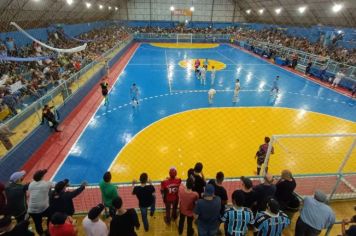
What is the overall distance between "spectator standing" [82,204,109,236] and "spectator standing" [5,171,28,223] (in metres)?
1.93

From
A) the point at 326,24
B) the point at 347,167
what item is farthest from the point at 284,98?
the point at 326,24

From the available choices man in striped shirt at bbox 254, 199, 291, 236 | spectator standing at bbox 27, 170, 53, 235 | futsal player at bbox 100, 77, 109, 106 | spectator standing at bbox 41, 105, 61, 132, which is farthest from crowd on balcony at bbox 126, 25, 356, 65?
spectator standing at bbox 27, 170, 53, 235

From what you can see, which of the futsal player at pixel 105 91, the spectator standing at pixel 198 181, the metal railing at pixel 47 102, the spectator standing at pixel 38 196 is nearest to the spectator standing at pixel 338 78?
the futsal player at pixel 105 91

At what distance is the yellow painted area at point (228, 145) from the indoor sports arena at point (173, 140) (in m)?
0.07

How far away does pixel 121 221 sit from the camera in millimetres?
3514

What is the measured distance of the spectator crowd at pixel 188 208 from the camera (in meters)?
3.52

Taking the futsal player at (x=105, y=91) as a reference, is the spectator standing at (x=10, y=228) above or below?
above

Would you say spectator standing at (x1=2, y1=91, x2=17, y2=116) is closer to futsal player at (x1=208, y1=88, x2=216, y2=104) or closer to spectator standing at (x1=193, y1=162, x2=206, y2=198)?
spectator standing at (x1=193, y1=162, x2=206, y2=198)

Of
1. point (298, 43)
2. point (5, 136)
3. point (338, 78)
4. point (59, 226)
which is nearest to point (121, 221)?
point (59, 226)

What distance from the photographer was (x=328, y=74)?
21.3 meters

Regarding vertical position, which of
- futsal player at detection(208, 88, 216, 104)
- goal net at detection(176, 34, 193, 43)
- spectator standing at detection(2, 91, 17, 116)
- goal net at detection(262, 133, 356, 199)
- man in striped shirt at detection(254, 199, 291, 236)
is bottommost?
goal net at detection(262, 133, 356, 199)

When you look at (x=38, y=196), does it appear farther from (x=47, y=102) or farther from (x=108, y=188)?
(x=47, y=102)

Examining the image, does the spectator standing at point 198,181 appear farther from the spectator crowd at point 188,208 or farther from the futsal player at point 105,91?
the futsal player at point 105,91

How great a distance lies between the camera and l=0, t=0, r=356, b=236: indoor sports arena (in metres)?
4.29
